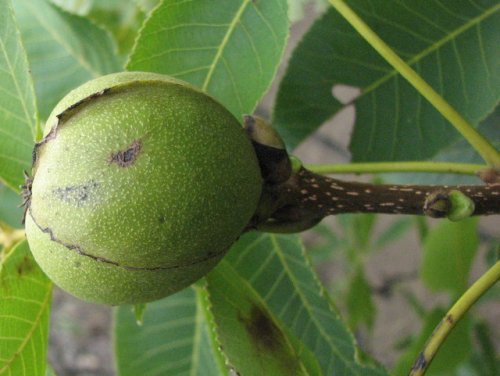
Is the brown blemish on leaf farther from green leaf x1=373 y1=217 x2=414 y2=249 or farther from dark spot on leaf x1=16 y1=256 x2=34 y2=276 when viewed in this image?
green leaf x1=373 y1=217 x2=414 y2=249

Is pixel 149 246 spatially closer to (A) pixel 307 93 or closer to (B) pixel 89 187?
(B) pixel 89 187

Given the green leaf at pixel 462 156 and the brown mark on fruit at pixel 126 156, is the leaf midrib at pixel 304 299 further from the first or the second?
the brown mark on fruit at pixel 126 156

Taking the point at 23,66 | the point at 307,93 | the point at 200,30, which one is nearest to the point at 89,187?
the point at 23,66

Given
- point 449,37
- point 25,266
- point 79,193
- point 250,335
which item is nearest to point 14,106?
point 25,266

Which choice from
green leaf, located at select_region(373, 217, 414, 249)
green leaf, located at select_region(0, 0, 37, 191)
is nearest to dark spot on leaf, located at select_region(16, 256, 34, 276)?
green leaf, located at select_region(0, 0, 37, 191)

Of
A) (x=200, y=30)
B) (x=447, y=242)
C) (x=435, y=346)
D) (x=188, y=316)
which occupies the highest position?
(x=200, y=30)

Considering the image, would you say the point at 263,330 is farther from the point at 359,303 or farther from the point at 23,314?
the point at 359,303
